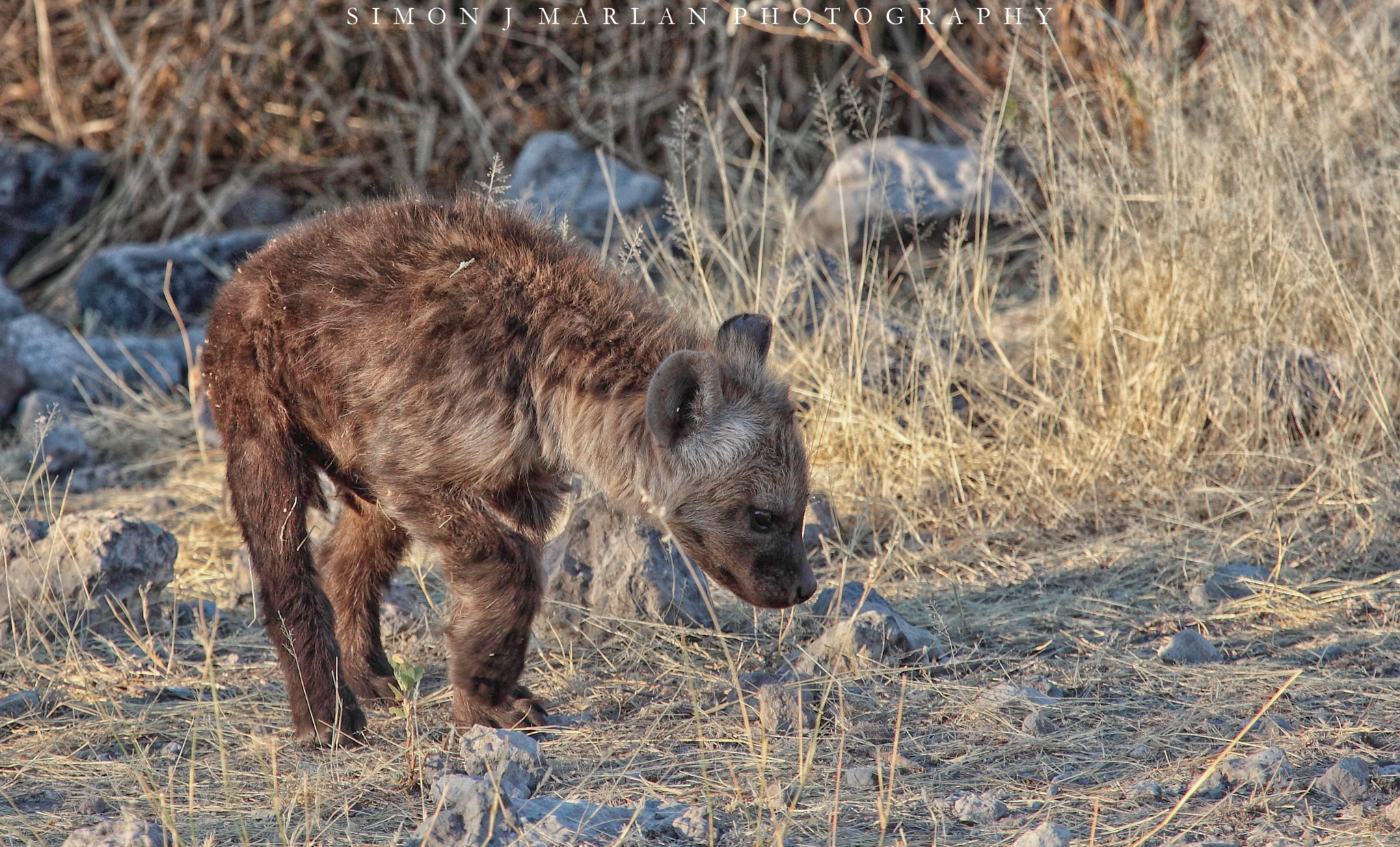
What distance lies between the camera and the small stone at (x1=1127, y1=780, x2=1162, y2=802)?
307 cm

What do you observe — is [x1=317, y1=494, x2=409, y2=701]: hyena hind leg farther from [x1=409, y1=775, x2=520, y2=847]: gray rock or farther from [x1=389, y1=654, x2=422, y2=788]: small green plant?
[x1=409, y1=775, x2=520, y2=847]: gray rock

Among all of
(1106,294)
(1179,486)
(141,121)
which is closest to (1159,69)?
(1106,294)

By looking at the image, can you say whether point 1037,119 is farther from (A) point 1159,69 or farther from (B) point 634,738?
(B) point 634,738

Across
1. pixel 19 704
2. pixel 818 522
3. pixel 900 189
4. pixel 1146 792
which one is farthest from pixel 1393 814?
pixel 900 189

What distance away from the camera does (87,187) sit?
9.35 metres

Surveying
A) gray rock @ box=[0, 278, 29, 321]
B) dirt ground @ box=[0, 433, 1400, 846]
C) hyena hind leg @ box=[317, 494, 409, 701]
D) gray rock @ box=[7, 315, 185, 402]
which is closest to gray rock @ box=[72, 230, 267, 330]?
gray rock @ box=[0, 278, 29, 321]

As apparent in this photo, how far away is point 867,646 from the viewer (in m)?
3.94

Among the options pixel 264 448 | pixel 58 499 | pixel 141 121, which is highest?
pixel 264 448

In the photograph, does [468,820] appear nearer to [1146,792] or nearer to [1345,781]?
[1146,792]

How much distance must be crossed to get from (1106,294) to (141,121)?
24.0 feet

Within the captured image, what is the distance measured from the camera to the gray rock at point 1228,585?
171 inches

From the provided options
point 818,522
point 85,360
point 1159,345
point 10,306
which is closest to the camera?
point 818,522

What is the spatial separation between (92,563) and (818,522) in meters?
2.68

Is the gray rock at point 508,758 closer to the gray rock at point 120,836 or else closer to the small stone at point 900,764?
the gray rock at point 120,836
